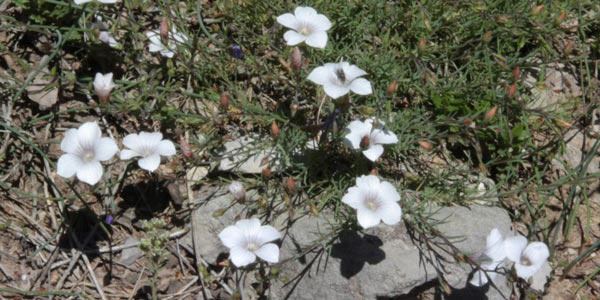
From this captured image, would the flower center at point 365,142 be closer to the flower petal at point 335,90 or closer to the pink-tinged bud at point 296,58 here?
the flower petal at point 335,90

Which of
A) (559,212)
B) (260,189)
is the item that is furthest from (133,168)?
(559,212)

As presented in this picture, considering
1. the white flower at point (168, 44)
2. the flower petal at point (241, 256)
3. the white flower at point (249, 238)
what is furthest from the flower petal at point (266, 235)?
the white flower at point (168, 44)

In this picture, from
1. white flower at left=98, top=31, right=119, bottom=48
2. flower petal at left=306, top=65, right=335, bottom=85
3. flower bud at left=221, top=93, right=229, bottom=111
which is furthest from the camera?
white flower at left=98, top=31, right=119, bottom=48

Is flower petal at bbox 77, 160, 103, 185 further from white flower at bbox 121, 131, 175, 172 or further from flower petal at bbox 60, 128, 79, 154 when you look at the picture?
white flower at bbox 121, 131, 175, 172

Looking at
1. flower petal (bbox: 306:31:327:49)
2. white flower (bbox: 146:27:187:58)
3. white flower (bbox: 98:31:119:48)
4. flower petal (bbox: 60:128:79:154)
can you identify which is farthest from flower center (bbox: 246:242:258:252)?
white flower (bbox: 98:31:119:48)

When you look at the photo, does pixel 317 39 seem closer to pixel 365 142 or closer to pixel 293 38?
pixel 293 38

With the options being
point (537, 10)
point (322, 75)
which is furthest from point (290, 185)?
point (537, 10)
